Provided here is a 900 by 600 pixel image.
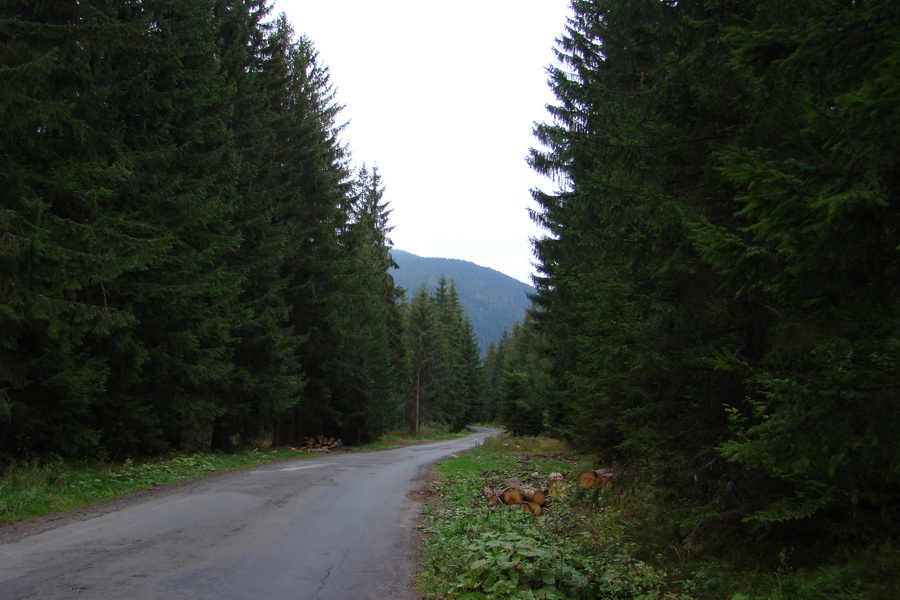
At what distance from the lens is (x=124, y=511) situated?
28.0 feet

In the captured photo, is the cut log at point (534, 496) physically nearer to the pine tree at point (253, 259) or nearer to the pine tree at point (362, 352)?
the pine tree at point (253, 259)

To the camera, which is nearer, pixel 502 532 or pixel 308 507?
pixel 502 532

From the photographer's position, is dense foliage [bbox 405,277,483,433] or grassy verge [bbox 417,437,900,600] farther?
dense foliage [bbox 405,277,483,433]

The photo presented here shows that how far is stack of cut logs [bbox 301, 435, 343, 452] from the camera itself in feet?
84.5

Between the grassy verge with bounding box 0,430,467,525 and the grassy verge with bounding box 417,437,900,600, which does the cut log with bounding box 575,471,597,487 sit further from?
the grassy verge with bounding box 0,430,467,525

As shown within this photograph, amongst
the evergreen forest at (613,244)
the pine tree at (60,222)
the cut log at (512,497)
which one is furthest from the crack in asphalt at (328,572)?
the pine tree at (60,222)

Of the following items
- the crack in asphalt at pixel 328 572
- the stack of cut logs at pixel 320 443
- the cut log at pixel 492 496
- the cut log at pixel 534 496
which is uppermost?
the crack in asphalt at pixel 328 572

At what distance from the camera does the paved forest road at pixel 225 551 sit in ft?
16.6

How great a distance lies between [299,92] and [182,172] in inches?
514

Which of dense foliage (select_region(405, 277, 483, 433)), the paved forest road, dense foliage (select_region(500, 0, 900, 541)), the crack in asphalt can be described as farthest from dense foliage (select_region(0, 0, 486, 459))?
dense foliage (select_region(405, 277, 483, 433))

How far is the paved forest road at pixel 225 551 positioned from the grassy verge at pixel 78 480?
3.27 feet

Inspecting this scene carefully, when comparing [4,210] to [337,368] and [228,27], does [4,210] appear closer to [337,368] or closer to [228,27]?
[228,27]

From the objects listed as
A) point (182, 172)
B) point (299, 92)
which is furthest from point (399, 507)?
point (299, 92)

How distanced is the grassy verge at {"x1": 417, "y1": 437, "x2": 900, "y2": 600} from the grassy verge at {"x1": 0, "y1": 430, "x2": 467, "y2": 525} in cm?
605
